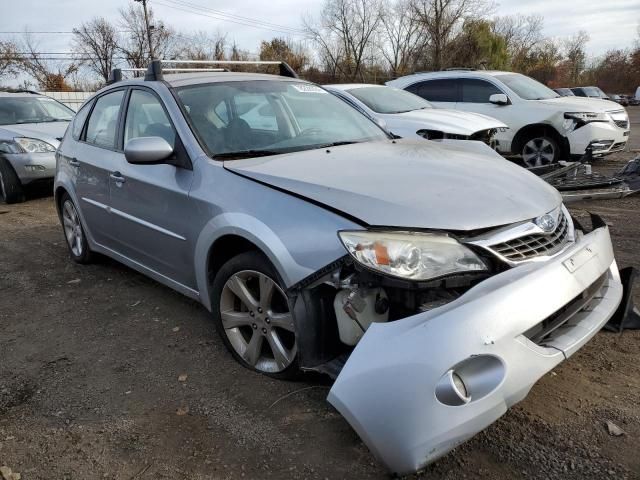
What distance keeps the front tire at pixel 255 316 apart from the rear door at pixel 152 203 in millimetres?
379

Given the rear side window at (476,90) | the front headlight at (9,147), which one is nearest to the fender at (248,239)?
the front headlight at (9,147)

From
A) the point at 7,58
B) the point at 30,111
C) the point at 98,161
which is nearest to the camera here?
the point at 98,161

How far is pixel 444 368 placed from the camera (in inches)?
73.4

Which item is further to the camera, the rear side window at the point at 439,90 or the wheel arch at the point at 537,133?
the rear side window at the point at 439,90

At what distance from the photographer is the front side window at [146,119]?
3.40 m

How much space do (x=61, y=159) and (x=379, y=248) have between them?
12.5ft

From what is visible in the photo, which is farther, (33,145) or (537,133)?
(537,133)

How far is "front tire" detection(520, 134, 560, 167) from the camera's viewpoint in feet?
28.9

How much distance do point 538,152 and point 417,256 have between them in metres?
7.70

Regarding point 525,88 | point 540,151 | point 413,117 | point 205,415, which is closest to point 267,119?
point 205,415

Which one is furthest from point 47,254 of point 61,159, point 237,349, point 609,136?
point 609,136

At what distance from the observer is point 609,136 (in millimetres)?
8680

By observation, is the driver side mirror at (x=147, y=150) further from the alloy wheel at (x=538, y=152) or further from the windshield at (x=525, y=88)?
the windshield at (x=525, y=88)

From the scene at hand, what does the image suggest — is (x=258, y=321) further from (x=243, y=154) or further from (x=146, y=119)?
(x=146, y=119)
